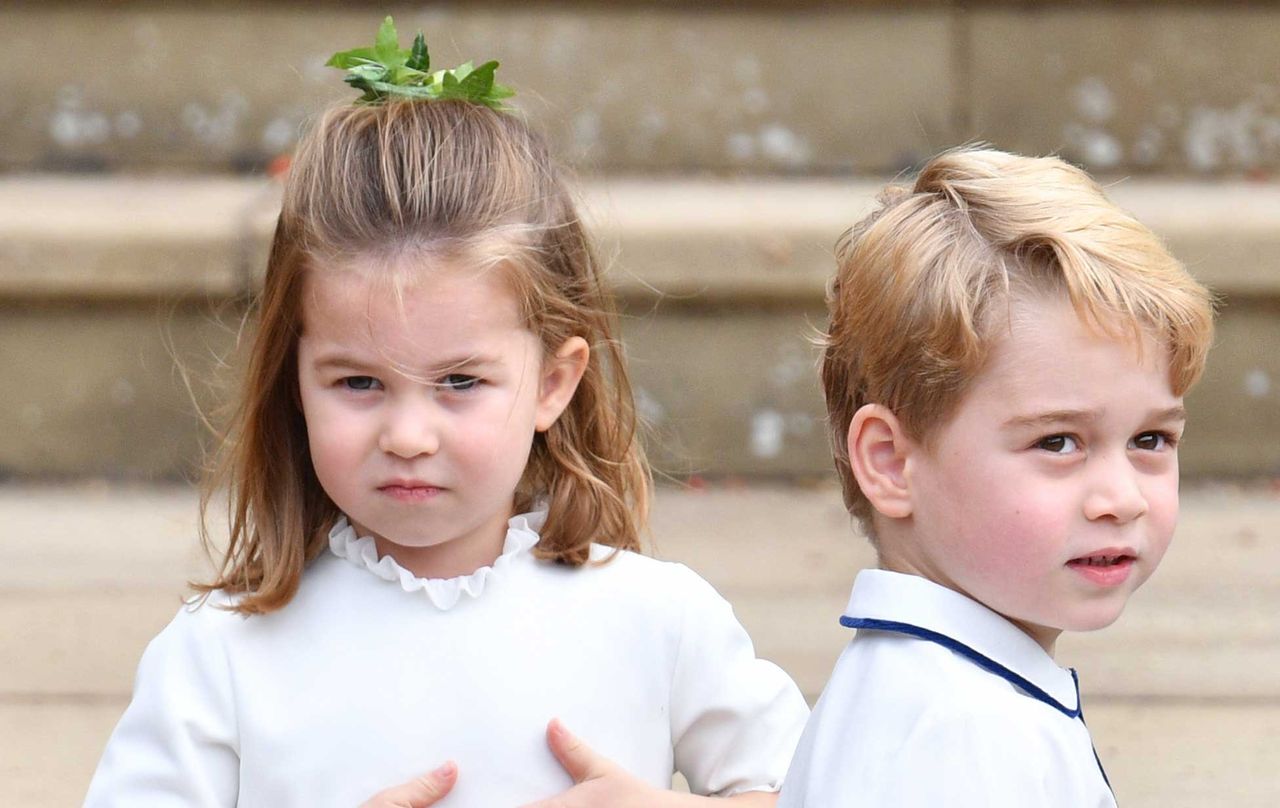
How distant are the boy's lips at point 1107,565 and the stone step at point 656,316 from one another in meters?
3.07

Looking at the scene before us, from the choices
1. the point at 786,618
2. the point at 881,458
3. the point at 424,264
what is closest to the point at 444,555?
the point at 424,264

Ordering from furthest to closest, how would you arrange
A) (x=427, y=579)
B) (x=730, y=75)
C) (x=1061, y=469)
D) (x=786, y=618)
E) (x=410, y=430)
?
(x=730, y=75), (x=786, y=618), (x=427, y=579), (x=410, y=430), (x=1061, y=469)

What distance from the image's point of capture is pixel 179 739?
207 centimetres

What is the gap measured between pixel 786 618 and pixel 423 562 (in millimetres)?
1671

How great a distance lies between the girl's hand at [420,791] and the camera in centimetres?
206

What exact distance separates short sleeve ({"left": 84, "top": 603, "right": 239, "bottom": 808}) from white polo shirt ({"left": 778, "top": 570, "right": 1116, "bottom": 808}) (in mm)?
677

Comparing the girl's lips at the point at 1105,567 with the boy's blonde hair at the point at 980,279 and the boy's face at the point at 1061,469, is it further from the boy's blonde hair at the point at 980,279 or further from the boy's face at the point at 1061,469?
the boy's blonde hair at the point at 980,279

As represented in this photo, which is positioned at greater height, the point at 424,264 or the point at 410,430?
the point at 424,264

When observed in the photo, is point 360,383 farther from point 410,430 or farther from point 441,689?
point 441,689

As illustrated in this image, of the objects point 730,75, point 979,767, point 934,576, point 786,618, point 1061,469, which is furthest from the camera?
point 730,75

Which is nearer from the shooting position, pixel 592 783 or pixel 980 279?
pixel 980 279

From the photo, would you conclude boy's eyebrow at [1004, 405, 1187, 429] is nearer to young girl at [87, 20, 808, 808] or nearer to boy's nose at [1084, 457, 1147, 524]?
boy's nose at [1084, 457, 1147, 524]

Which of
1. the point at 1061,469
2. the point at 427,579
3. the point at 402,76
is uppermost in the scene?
the point at 402,76

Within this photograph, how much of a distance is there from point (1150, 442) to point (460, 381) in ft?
2.59
